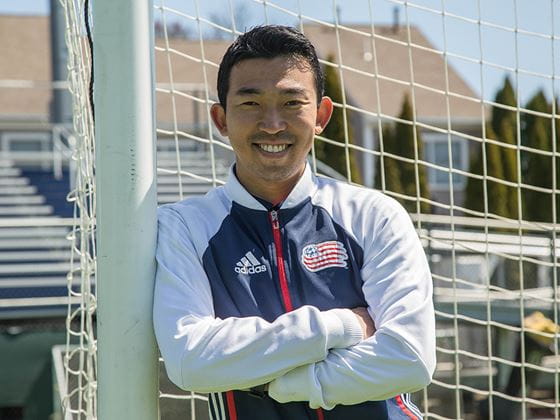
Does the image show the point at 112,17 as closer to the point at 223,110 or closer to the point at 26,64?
the point at 223,110

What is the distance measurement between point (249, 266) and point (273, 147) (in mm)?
241

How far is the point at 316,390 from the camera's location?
1758 mm

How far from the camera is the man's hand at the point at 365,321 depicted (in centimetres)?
186

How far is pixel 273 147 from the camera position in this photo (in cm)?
194

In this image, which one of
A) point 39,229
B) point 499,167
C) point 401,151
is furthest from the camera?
point 401,151

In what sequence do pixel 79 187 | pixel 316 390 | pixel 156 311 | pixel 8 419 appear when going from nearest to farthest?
pixel 316 390, pixel 156 311, pixel 79 187, pixel 8 419

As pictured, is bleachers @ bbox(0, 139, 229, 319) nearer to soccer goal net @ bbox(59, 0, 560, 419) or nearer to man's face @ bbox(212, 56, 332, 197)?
soccer goal net @ bbox(59, 0, 560, 419)

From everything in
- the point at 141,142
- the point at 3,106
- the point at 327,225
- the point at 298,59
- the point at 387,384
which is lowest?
the point at 387,384

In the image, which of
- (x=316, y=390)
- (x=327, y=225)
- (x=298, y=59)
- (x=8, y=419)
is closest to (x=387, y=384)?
(x=316, y=390)

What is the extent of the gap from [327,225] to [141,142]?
1.36ft

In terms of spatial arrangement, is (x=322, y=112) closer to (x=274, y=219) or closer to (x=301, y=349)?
(x=274, y=219)

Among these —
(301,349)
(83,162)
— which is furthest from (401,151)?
(301,349)

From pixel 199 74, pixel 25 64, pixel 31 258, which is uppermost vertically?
pixel 25 64

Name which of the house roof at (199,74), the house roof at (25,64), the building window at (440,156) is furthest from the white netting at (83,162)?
the building window at (440,156)
